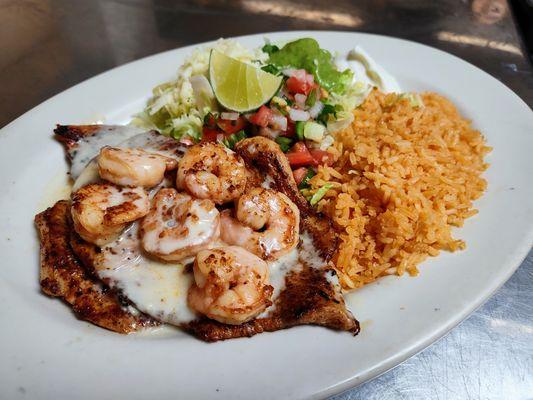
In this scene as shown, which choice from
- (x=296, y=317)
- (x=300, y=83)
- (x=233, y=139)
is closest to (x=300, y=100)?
(x=300, y=83)

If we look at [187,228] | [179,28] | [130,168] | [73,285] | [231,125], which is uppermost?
[130,168]

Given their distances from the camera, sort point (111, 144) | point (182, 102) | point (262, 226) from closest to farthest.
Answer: point (262, 226)
point (111, 144)
point (182, 102)

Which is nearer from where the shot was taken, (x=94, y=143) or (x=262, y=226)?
(x=262, y=226)

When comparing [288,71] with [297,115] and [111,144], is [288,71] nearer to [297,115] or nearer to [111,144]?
[297,115]

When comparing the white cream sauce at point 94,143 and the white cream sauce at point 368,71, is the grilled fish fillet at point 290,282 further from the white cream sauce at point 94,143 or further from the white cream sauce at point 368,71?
the white cream sauce at point 368,71

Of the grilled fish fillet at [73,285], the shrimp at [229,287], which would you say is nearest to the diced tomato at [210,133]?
the grilled fish fillet at [73,285]

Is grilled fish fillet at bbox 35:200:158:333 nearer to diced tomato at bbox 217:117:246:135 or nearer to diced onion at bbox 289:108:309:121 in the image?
diced tomato at bbox 217:117:246:135

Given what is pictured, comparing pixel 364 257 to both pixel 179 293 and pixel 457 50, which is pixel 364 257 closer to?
pixel 179 293
